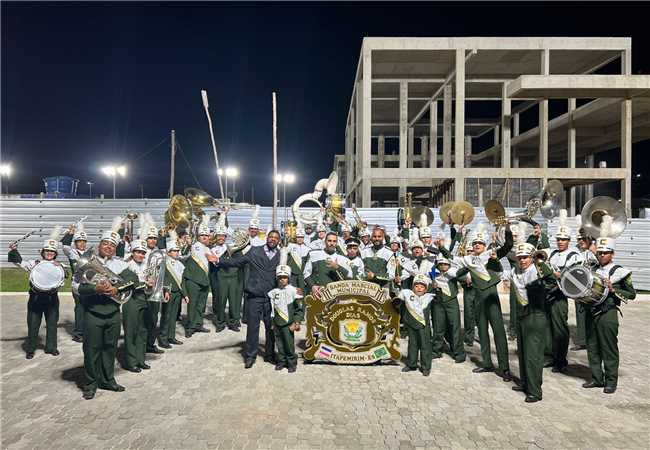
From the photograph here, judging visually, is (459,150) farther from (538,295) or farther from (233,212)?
(538,295)

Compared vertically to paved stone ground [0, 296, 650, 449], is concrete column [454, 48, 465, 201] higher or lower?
higher

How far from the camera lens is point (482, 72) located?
97.1 feet

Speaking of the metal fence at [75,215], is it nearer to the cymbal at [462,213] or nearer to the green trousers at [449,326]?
the cymbal at [462,213]

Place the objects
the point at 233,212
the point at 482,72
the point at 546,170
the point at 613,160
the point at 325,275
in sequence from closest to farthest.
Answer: the point at 325,275 → the point at 233,212 → the point at 546,170 → the point at 482,72 → the point at 613,160

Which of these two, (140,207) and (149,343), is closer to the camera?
(149,343)

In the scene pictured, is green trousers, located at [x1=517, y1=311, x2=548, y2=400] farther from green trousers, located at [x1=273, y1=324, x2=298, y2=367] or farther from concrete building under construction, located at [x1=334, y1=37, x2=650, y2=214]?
concrete building under construction, located at [x1=334, y1=37, x2=650, y2=214]

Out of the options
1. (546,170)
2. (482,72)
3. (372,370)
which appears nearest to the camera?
(372,370)

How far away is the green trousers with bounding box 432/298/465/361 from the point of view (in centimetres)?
738

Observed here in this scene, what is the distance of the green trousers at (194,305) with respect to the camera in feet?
29.7

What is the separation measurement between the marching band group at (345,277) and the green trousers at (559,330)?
2cm

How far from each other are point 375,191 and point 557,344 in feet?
132

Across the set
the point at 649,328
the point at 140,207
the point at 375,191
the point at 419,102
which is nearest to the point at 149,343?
the point at 649,328

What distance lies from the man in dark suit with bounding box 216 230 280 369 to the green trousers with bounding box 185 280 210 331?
2.00m

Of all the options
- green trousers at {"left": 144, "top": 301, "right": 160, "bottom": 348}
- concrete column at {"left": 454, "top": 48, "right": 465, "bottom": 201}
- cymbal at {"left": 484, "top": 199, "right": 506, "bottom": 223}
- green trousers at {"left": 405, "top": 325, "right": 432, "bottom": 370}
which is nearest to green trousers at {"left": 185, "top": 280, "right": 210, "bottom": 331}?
green trousers at {"left": 144, "top": 301, "right": 160, "bottom": 348}
